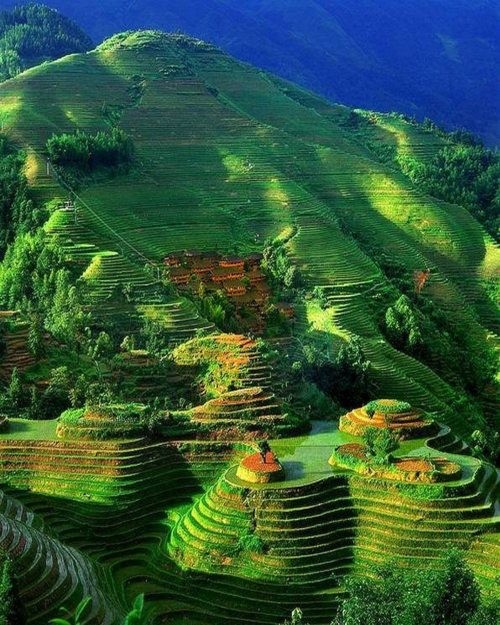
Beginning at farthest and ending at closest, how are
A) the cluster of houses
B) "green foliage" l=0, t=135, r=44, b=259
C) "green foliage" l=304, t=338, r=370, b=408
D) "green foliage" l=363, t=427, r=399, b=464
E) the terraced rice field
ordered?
"green foliage" l=0, t=135, r=44, b=259 → the cluster of houses → "green foliage" l=304, t=338, r=370, b=408 → "green foliage" l=363, t=427, r=399, b=464 → the terraced rice field

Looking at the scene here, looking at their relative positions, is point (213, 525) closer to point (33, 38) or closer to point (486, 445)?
point (486, 445)

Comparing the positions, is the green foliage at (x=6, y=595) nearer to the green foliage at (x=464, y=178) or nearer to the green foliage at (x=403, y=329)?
the green foliage at (x=403, y=329)

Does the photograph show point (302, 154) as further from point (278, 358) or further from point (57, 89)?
point (278, 358)

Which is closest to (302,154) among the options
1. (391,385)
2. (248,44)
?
(391,385)

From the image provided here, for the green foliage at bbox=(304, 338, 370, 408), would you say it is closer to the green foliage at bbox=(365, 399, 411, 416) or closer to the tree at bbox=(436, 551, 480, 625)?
the green foliage at bbox=(365, 399, 411, 416)

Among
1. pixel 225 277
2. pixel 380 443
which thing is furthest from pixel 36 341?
pixel 380 443

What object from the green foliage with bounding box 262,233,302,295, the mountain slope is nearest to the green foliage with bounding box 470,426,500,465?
the mountain slope
